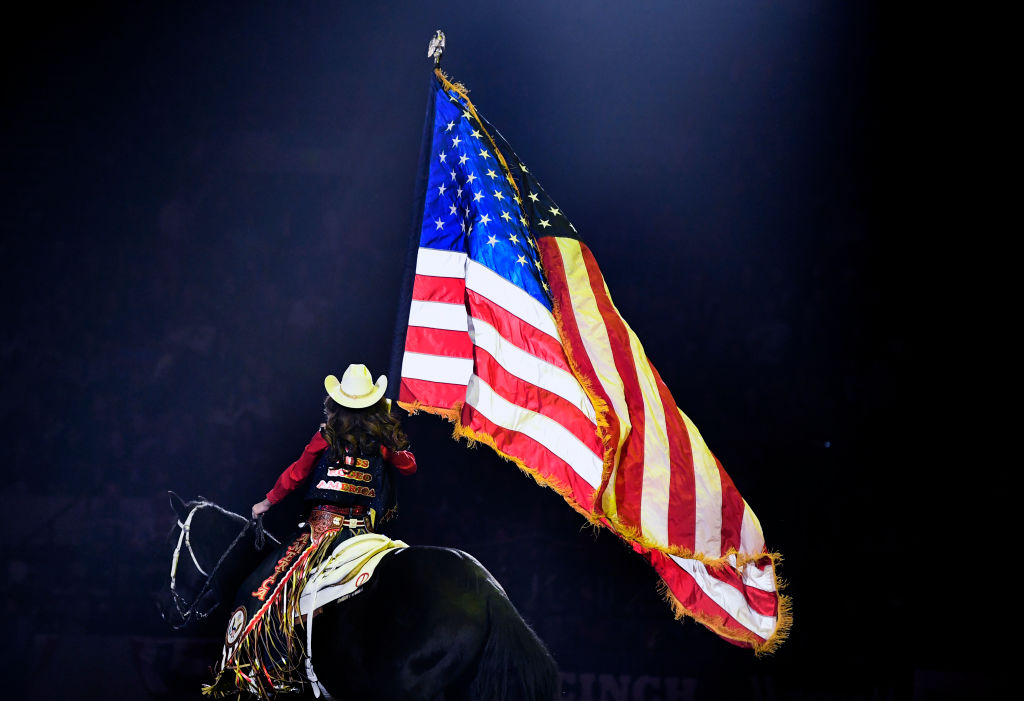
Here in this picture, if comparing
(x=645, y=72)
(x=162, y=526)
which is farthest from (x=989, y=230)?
(x=162, y=526)

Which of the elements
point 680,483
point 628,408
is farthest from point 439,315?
point 680,483

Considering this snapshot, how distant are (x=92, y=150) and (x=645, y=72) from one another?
346 cm

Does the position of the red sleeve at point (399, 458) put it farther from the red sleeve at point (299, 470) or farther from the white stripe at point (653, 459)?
the white stripe at point (653, 459)

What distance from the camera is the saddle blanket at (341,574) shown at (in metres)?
3.08

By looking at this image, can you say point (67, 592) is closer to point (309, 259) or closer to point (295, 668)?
point (295, 668)

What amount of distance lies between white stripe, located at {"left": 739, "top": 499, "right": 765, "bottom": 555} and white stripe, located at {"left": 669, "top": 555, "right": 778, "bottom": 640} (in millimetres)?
193

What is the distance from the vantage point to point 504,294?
334cm

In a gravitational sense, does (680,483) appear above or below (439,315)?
below

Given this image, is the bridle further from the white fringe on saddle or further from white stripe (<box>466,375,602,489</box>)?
white stripe (<box>466,375,602,489</box>)

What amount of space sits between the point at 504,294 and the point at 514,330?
6.4 inches

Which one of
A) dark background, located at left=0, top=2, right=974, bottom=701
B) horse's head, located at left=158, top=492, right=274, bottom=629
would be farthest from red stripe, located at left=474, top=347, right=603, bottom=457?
dark background, located at left=0, top=2, right=974, bottom=701

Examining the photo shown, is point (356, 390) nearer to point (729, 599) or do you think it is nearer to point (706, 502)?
point (706, 502)

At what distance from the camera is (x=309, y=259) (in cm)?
471

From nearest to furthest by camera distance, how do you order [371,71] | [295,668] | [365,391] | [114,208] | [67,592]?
[295,668] → [365,391] → [67,592] → [114,208] → [371,71]
